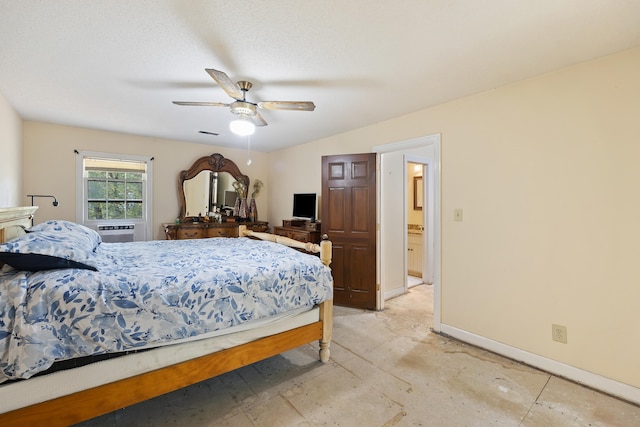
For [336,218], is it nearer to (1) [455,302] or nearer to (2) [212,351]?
(1) [455,302]

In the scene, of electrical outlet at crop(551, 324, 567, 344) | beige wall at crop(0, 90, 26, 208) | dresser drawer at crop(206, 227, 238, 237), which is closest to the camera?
electrical outlet at crop(551, 324, 567, 344)

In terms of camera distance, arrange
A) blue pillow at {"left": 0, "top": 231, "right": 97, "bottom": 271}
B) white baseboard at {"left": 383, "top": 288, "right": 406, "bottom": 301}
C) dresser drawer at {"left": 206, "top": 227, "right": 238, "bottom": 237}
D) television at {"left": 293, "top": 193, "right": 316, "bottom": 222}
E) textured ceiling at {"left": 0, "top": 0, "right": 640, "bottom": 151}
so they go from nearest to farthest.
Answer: blue pillow at {"left": 0, "top": 231, "right": 97, "bottom": 271}, textured ceiling at {"left": 0, "top": 0, "right": 640, "bottom": 151}, white baseboard at {"left": 383, "top": 288, "right": 406, "bottom": 301}, television at {"left": 293, "top": 193, "right": 316, "bottom": 222}, dresser drawer at {"left": 206, "top": 227, "right": 238, "bottom": 237}

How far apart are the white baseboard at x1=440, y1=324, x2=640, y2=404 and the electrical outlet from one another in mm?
180

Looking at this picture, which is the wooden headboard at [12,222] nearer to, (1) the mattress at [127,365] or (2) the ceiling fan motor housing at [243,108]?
(1) the mattress at [127,365]

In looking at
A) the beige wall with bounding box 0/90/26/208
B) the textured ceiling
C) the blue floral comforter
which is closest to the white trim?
the textured ceiling

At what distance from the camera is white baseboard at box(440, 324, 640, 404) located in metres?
1.85

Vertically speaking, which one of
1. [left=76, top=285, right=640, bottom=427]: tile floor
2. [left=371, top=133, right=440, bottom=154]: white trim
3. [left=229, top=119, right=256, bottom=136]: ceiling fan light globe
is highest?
[left=371, top=133, right=440, bottom=154]: white trim

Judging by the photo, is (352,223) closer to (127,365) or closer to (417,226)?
(417,226)

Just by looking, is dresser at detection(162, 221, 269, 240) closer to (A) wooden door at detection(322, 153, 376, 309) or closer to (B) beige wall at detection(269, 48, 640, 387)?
(A) wooden door at detection(322, 153, 376, 309)

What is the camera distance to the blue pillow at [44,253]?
1329mm

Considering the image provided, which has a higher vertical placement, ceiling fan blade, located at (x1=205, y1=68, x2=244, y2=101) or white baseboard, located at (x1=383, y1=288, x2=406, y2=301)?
ceiling fan blade, located at (x1=205, y1=68, x2=244, y2=101)

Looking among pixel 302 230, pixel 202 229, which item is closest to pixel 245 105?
pixel 302 230

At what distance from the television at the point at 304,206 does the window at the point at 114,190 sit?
2.34 m

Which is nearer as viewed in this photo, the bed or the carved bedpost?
the bed
